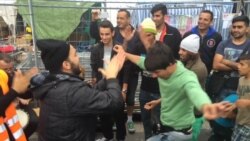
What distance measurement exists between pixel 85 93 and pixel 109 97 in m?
0.17

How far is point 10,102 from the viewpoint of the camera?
2.62 m

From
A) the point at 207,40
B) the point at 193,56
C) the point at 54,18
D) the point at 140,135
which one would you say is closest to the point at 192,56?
the point at 193,56

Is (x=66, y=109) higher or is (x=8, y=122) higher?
(x=66, y=109)

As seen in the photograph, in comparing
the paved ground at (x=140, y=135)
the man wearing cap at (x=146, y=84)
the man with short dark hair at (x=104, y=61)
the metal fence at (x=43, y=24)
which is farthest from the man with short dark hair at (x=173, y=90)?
the metal fence at (x=43, y=24)

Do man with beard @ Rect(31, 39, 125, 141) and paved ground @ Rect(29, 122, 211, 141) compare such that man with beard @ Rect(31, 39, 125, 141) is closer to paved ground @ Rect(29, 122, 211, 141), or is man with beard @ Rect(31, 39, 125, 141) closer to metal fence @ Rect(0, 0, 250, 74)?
paved ground @ Rect(29, 122, 211, 141)

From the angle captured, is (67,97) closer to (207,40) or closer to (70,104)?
(70,104)

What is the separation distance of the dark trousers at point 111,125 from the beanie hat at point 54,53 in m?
2.29

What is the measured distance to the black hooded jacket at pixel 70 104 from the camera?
7.36 feet

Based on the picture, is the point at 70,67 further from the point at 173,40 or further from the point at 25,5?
the point at 25,5

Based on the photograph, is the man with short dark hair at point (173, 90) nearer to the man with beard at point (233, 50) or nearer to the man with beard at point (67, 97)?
the man with beard at point (67, 97)

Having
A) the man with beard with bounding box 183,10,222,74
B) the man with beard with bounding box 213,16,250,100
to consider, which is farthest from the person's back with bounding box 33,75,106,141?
the man with beard with bounding box 183,10,222,74

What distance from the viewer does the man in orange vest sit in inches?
103

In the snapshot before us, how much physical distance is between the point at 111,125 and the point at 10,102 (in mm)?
2254

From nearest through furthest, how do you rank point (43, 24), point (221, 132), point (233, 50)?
point (221, 132), point (233, 50), point (43, 24)
